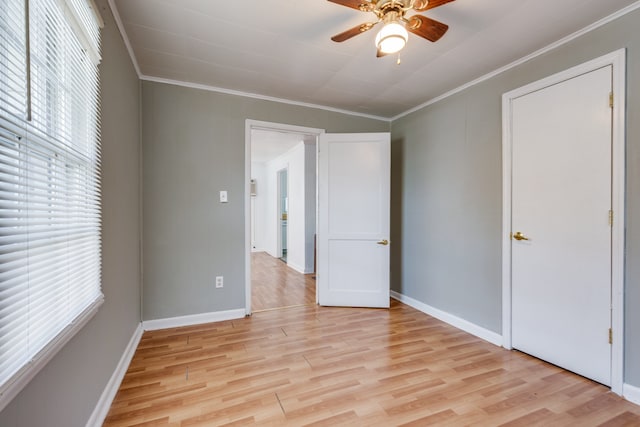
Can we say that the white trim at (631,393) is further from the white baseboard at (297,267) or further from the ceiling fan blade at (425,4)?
the white baseboard at (297,267)

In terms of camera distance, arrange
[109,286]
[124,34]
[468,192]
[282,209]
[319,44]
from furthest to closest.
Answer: [282,209] → [468,192] → [319,44] → [124,34] → [109,286]

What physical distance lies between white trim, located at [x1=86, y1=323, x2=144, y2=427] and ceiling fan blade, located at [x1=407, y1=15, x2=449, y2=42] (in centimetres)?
268

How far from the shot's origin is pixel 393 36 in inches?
61.1

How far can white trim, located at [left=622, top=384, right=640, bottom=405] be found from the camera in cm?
179

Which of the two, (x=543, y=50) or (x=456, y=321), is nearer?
(x=543, y=50)

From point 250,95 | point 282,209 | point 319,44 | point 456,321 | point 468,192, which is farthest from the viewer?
point 282,209

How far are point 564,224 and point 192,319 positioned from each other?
3.33 metres

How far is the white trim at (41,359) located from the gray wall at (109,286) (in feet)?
0.13

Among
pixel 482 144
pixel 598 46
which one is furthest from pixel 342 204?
pixel 598 46

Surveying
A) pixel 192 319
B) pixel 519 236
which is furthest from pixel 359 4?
pixel 192 319

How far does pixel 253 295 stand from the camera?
398 cm

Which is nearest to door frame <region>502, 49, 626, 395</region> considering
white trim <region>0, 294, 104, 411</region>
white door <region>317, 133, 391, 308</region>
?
white door <region>317, 133, 391, 308</region>

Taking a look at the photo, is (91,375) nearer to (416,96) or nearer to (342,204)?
(342,204)

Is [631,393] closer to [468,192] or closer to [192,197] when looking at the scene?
[468,192]
